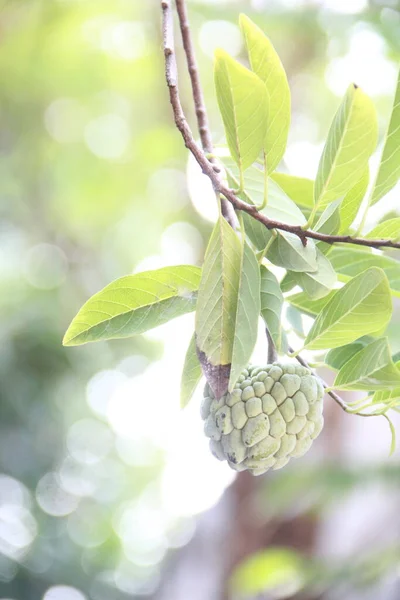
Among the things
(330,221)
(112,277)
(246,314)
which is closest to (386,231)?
(330,221)

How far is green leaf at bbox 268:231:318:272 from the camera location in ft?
1.90

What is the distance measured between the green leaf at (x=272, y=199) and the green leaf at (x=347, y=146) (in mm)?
35

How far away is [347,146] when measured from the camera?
1.76 ft

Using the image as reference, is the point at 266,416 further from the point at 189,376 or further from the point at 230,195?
the point at 230,195

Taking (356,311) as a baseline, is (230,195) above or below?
above

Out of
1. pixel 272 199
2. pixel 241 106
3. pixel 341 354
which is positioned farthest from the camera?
pixel 341 354

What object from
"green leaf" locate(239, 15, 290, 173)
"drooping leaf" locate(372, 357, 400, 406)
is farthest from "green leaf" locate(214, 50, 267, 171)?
"drooping leaf" locate(372, 357, 400, 406)

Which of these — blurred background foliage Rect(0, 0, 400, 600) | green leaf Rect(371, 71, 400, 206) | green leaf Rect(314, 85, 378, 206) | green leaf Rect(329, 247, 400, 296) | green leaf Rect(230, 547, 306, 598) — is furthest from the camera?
blurred background foliage Rect(0, 0, 400, 600)

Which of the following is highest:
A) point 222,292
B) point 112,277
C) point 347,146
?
point 347,146

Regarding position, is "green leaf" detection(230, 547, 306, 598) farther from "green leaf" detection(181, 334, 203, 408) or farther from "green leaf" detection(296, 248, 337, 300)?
"green leaf" detection(296, 248, 337, 300)


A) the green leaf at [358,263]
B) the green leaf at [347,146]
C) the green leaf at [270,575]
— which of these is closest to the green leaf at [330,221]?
the green leaf at [347,146]

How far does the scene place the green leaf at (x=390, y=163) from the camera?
603mm

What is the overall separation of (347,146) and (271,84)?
0.09 metres

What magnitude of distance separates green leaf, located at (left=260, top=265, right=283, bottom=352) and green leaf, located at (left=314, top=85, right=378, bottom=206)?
9cm
